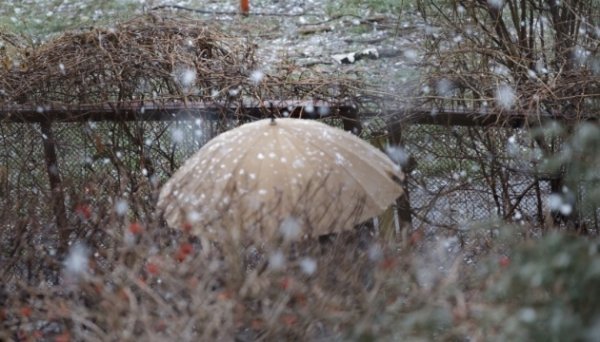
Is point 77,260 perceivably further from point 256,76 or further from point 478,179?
point 478,179

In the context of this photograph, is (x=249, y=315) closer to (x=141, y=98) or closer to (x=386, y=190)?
A: (x=386, y=190)

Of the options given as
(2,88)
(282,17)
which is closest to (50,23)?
(282,17)

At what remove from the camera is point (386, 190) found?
4.18m

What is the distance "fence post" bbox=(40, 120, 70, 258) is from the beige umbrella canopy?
512mm

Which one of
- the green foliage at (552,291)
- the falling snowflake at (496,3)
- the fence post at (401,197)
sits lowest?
the fence post at (401,197)

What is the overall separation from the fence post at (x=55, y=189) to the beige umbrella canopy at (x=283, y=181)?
20.1 inches

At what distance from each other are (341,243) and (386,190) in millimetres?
927

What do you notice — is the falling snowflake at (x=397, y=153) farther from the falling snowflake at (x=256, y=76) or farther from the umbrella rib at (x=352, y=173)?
the umbrella rib at (x=352, y=173)

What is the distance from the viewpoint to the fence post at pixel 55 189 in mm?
4164

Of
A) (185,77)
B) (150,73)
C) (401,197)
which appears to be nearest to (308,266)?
(401,197)

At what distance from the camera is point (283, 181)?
3.93 meters

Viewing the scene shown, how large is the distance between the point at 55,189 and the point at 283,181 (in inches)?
55.8

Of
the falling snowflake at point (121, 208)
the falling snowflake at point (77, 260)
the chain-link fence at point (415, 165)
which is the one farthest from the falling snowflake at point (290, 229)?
the chain-link fence at point (415, 165)

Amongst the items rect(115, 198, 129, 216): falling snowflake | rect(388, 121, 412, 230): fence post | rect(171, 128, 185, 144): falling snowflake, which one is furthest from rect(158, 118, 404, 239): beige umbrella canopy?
rect(171, 128, 185, 144): falling snowflake
